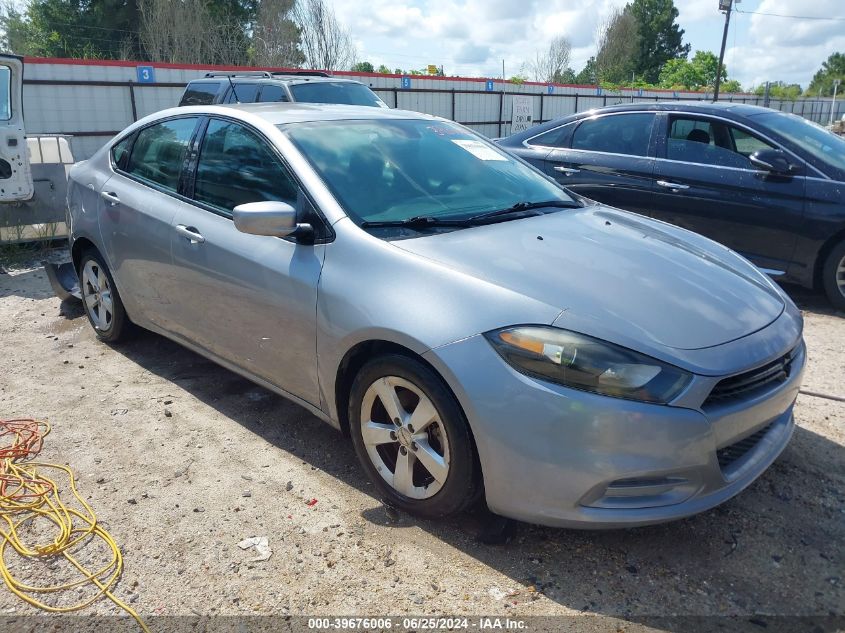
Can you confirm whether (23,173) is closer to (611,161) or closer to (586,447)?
(611,161)

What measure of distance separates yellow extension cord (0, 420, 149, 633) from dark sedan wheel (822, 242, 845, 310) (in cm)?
540

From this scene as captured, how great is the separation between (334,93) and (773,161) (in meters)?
6.11

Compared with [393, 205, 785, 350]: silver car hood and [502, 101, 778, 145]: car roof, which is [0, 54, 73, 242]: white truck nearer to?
[502, 101, 778, 145]: car roof

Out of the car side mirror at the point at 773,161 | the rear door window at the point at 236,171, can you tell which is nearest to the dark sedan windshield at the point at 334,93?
the car side mirror at the point at 773,161

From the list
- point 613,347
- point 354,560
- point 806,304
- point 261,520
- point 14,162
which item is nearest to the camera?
point 613,347

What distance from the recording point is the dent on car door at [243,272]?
10.2 feet

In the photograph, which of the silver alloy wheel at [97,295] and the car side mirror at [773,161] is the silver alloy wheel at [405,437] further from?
the car side mirror at [773,161]

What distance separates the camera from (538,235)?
3084mm

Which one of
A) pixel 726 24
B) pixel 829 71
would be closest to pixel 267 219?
pixel 726 24

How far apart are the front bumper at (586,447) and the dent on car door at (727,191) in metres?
3.68

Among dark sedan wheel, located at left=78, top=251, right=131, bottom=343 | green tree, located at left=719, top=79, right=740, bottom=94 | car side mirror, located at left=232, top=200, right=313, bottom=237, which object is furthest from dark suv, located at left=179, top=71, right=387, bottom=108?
green tree, located at left=719, top=79, right=740, bottom=94

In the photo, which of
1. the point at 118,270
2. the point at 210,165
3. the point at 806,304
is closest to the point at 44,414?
the point at 118,270

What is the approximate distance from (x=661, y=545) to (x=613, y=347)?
34.8 inches

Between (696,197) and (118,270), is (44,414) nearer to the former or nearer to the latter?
(118,270)
